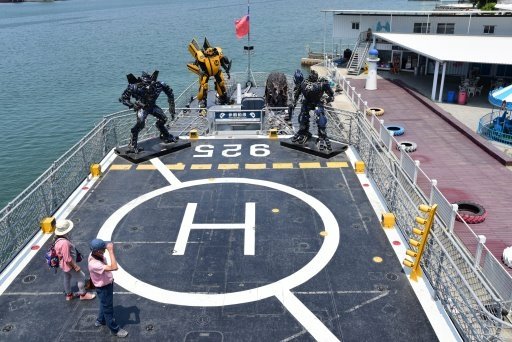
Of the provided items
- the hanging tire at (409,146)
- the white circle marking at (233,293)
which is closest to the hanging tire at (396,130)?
the hanging tire at (409,146)

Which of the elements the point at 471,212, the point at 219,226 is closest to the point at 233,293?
the point at 219,226

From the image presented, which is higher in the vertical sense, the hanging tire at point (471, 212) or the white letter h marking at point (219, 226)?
the white letter h marking at point (219, 226)

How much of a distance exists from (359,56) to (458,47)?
11632 millimetres

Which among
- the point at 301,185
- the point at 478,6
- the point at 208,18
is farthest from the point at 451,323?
the point at 208,18

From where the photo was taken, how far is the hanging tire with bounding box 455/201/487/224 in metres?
17.0

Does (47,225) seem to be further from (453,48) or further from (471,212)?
(453,48)

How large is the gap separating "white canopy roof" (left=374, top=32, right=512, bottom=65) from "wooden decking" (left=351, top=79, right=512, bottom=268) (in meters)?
4.24

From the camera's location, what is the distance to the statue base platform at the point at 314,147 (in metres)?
16.7

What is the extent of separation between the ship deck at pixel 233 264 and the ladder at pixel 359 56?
1313 inches

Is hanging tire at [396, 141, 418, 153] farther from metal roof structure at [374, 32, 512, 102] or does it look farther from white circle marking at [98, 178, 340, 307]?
white circle marking at [98, 178, 340, 307]

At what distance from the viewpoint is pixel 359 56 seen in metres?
47.6

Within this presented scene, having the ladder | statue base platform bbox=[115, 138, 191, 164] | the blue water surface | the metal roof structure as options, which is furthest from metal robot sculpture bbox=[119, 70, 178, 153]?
the ladder

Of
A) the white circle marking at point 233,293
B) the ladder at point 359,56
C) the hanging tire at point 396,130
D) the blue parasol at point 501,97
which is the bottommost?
the hanging tire at point 396,130

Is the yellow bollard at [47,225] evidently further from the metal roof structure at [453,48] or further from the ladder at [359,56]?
the ladder at [359,56]
